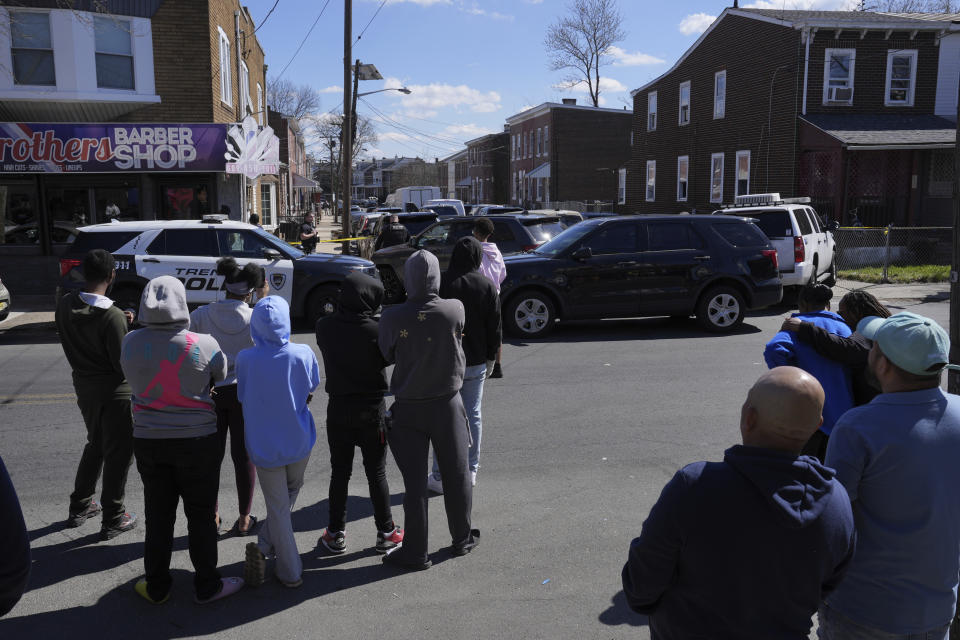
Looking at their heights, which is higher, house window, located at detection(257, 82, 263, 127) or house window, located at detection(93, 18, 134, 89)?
house window, located at detection(257, 82, 263, 127)

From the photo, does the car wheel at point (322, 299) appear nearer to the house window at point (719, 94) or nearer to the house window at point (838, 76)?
the house window at point (838, 76)

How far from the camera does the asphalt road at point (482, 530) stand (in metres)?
3.93

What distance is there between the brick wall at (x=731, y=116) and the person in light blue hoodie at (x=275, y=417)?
24.6 metres

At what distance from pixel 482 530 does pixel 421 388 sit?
1.24 m

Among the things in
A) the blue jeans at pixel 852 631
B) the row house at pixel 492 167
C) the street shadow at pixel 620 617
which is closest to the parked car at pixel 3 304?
the street shadow at pixel 620 617

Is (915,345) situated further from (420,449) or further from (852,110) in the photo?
(852,110)

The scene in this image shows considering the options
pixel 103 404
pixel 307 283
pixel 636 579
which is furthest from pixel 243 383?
pixel 307 283

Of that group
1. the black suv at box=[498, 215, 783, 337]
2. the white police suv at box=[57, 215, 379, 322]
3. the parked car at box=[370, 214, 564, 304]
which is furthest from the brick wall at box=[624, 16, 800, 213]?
the white police suv at box=[57, 215, 379, 322]

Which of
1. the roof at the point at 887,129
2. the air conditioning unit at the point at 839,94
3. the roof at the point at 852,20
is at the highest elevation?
the roof at the point at 852,20

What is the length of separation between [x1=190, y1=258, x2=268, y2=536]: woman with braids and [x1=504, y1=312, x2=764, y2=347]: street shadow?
6916mm

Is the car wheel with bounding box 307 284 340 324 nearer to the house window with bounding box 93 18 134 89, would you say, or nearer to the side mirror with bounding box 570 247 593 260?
the side mirror with bounding box 570 247 593 260

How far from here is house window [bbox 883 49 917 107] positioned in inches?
1005

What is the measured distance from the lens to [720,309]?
482 inches

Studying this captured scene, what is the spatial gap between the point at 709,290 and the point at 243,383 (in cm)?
953
